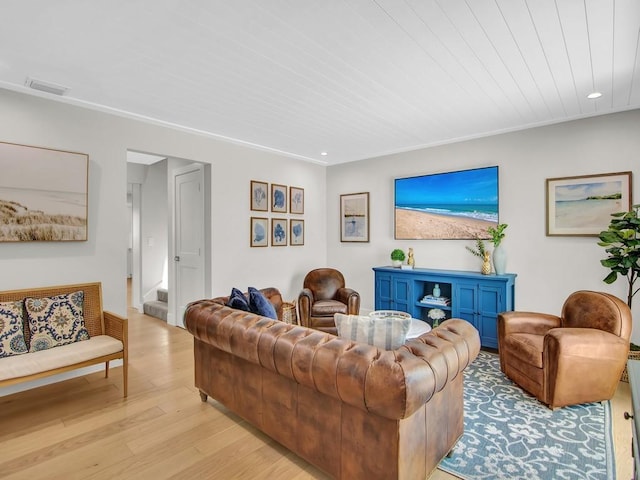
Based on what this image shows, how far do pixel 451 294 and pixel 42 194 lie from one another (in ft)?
14.5

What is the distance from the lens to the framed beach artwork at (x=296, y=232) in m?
5.35

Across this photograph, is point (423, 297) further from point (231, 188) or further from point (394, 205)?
point (231, 188)

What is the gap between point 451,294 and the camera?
4.33 meters

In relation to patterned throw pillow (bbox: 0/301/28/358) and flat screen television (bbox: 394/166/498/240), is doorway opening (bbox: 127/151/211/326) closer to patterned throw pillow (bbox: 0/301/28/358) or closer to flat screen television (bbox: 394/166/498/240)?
patterned throw pillow (bbox: 0/301/28/358)

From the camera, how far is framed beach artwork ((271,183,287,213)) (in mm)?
5062

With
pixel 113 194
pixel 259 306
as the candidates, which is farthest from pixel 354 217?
pixel 113 194

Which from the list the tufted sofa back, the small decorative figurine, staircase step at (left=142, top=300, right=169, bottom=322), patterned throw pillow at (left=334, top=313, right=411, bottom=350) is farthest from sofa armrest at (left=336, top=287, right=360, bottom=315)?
staircase step at (left=142, top=300, right=169, bottom=322)

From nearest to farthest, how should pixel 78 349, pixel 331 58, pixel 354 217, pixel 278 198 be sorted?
pixel 331 58 < pixel 78 349 < pixel 278 198 < pixel 354 217

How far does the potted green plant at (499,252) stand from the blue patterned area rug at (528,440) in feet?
4.84

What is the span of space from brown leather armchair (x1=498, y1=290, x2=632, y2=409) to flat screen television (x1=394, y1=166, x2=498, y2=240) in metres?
1.65

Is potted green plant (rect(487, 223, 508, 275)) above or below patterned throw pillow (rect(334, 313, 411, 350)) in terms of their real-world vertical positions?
above

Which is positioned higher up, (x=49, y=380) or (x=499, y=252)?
(x=499, y=252)

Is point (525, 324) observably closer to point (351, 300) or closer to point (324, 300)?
point (351, 300)

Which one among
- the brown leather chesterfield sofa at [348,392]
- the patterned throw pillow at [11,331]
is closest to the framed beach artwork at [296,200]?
the brown leather chesterfield sofa at [348,392]
